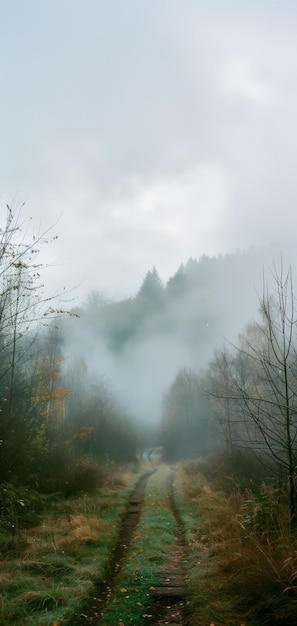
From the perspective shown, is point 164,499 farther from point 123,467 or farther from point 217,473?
point 123,467

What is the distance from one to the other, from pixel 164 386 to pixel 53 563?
214 ft

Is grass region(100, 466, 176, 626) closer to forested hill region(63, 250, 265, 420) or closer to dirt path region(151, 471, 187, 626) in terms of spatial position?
dirt path region(151, 471, 187, 626)

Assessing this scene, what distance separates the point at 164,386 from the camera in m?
72.7

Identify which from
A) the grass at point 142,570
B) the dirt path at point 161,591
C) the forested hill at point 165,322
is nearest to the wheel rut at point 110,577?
the dirt path at point 161,591

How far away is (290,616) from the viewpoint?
16.3ft

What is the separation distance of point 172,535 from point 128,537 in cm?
122

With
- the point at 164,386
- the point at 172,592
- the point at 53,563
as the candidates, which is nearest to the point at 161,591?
the point at 172,592

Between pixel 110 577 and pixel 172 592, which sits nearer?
pixel 172 592

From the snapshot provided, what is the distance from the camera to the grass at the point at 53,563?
621cm

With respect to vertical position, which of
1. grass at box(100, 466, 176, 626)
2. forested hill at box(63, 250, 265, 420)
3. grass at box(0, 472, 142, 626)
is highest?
forested hill at box(63, 250, 265, 420)

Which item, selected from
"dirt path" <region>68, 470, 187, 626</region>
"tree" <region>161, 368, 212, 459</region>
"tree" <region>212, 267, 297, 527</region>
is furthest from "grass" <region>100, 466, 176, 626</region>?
"tree" <region>161, 368, 212, 459</region>

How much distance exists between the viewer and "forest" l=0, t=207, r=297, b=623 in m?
8.09

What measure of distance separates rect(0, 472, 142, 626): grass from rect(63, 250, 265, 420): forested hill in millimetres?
38929

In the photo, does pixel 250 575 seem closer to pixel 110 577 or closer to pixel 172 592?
pixel 172 592
